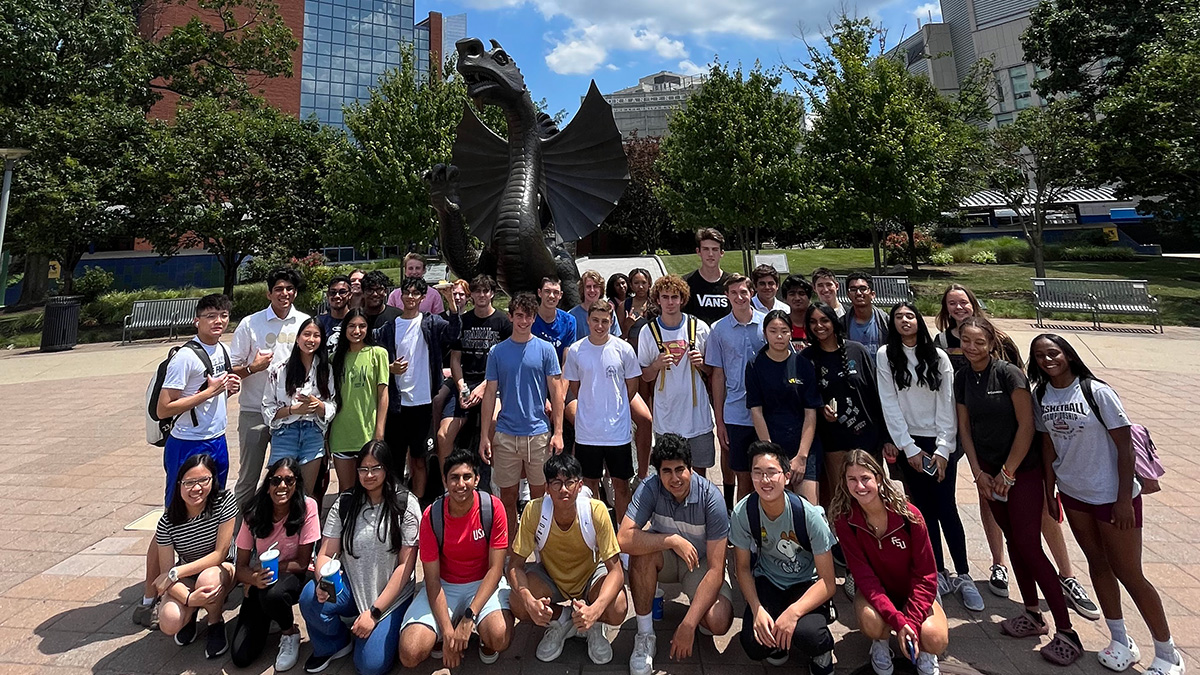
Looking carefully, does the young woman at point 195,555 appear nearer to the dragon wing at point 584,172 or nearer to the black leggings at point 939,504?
the black leggings at point 939,504

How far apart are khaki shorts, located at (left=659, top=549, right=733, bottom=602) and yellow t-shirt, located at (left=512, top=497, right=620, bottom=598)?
1.22 feet

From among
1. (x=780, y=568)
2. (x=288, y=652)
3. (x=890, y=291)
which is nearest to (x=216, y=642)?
(x=288, y=652)

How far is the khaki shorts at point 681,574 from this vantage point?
2.81 meters

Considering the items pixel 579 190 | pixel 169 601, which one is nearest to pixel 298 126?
pixel 579 190

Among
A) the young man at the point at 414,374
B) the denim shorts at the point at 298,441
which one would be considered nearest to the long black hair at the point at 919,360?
Result: the young man at the point at 414,374

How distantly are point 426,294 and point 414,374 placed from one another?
1.07m

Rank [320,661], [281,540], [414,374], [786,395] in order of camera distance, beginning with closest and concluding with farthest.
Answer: [320,661]
[281,540]
[786,395]
[414,374]

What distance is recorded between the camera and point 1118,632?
2.46 meters

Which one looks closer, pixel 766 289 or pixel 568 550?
pixel 568 550

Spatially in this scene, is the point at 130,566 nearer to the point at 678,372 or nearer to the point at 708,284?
the point at 678,372

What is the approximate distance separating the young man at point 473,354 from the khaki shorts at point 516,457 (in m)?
0.53

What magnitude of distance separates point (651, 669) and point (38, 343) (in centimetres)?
1739

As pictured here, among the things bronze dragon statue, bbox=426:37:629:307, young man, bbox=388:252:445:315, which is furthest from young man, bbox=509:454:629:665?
bronze dragon statue, bbox=426:37:629:307

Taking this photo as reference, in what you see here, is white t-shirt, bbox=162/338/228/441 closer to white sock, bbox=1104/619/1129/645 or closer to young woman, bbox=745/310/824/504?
young woman, bbox=745/310/824/504
